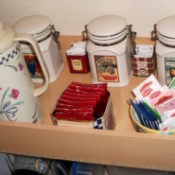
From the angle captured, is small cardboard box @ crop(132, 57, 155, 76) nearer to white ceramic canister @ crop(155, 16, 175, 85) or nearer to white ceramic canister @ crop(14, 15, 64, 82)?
white ceramic canister @ crop(155, 16, 175, 85)

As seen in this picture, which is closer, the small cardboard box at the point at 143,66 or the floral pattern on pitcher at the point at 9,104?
the floral pattern on pitcher at the point at 9,104

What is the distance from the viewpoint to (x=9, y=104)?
668 millimetres

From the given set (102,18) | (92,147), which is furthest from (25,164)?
(102,18)

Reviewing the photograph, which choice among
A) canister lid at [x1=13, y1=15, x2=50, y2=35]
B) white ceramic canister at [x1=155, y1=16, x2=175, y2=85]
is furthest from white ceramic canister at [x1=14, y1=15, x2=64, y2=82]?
white ceramic canister at [x1=155, y1=16, x2=175, y2=85]

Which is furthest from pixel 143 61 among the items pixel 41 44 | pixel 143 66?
pixel 41 44

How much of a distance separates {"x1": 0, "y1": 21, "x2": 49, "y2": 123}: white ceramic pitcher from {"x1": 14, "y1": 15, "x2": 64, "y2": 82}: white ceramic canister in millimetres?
113

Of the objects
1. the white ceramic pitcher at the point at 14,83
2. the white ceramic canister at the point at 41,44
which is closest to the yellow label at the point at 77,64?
the white ceramic canister at the point at 41,44

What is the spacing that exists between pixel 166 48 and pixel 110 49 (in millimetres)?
119

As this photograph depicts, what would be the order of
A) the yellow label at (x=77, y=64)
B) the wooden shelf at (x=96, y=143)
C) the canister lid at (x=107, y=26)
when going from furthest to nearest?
1. the yellow label at (x=77, y=64)
2. the canister lid at (x=107, y=26)
3. the wooden shelf at (x=96, y=143)

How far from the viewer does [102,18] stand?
768mm

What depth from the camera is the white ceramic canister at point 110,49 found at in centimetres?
72

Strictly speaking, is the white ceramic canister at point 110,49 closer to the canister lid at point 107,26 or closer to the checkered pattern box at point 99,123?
the canister lid at point 107,26

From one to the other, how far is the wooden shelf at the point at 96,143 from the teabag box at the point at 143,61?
3.9 inches

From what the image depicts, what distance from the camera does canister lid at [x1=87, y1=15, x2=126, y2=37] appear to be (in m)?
0.71
